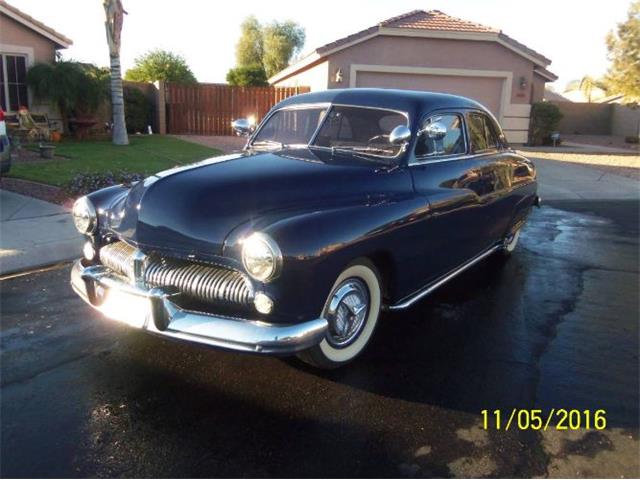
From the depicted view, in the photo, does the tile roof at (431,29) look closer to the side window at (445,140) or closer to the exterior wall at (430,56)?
the exterior wall at (430,56)

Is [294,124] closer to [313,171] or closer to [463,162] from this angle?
[313,171]

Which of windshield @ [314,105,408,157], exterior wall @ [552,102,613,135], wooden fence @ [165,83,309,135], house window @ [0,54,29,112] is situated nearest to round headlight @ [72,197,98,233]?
windshield @ [314,105,408,157]

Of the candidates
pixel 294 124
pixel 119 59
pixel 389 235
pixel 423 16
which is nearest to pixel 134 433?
pixel 389 235

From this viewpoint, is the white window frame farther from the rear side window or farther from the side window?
the side window

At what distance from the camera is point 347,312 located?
10.6 ft

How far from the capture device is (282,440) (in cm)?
261

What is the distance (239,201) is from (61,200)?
18.2 ft

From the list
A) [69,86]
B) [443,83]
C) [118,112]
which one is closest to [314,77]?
[443,83]

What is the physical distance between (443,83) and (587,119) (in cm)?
1582

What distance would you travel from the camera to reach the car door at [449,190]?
3.86m

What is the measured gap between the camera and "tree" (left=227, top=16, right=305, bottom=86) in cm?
4856

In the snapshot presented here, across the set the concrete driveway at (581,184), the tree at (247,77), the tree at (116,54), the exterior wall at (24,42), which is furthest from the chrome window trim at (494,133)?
the tree at (247,77)

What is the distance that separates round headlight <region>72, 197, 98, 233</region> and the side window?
2.32 meters

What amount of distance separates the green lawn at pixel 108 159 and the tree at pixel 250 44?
36376mm
